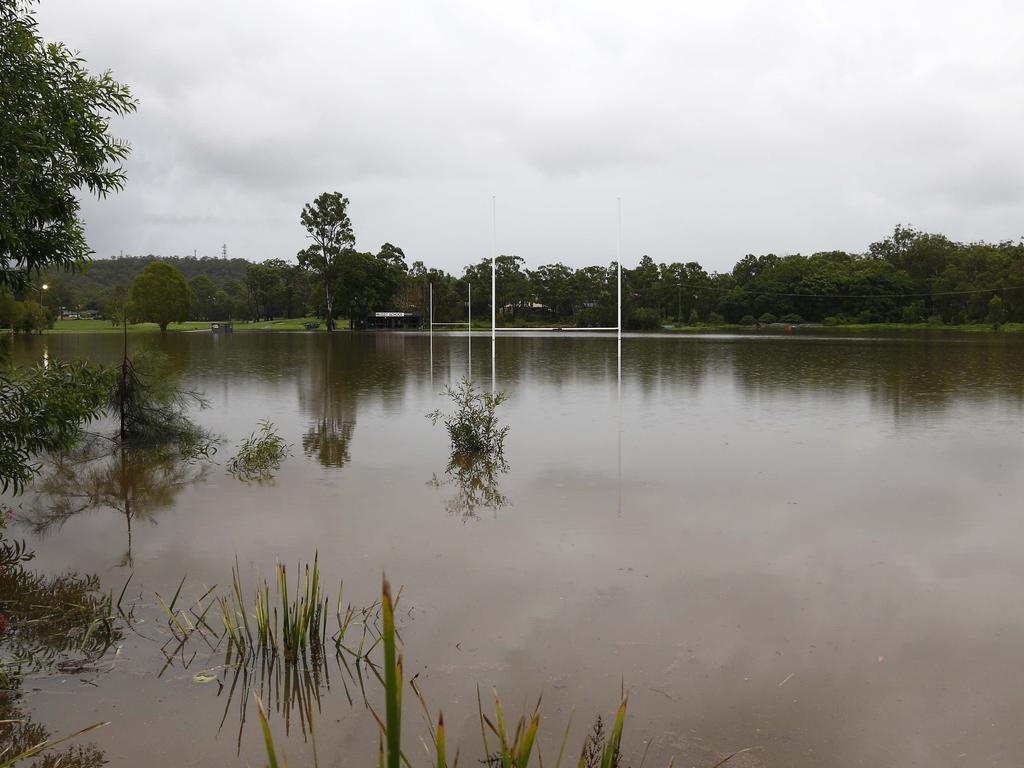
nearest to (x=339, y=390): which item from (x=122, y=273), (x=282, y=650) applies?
(x=282, y=650)

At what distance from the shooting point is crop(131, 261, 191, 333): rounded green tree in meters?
84.6

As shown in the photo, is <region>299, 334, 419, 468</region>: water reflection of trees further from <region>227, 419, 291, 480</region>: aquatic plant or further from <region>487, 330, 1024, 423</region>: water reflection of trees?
<region>487, 330, 1024, 423</region>: water reflection of trees

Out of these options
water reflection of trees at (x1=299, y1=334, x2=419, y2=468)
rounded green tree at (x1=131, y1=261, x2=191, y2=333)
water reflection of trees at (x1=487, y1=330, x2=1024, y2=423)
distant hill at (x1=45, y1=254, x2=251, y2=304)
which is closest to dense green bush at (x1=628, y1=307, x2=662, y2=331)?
rounded green tree at (x1=131, y1=261, x2=191, y2=333)

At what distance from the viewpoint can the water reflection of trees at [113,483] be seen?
990cm

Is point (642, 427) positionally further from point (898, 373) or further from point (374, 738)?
point (898, 373)

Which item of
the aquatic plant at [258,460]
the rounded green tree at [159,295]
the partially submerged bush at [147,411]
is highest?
the rounded green tree at [159,295]

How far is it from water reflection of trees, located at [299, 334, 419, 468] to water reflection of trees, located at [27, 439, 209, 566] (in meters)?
2.20

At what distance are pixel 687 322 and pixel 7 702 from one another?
4114 inches

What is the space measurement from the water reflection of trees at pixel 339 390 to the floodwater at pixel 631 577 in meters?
0.20

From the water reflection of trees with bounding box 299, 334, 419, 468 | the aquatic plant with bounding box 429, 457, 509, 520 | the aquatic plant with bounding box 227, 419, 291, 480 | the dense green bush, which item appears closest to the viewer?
the aquatic plant with bounding box 429, 457, 509, 520

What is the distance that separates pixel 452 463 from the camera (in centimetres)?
1296

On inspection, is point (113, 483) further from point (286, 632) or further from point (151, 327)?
point (151, 327)

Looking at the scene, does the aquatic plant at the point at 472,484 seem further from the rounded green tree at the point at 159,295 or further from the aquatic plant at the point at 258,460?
the rounded green tree at the point at 159,295

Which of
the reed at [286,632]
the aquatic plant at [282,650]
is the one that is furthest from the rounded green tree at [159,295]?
the reed at [286,632]
